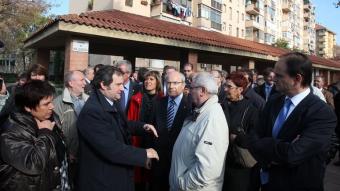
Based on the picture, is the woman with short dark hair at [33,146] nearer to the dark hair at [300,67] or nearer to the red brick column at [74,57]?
the dark hair at [300,67]

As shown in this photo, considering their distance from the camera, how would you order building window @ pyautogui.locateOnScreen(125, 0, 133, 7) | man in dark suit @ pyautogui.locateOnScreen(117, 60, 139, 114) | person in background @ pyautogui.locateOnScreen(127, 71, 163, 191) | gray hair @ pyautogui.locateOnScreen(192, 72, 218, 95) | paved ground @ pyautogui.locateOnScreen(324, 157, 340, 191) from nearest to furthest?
gray hair @ pyautogui.locateOnScreen(192, 72, 218, 95)
person in background @ pyautogui.locateOnScreen(127, 71, 163, 191)
man in dark suit @ pyautogui.locateOnScreen(117, 60, 139, 114)
paved ground @ pyautogui.locateOnScreen(324, 157, 340, 191)
building window @ pyautogui.locateOnScreen(125, 0, 133, 7)

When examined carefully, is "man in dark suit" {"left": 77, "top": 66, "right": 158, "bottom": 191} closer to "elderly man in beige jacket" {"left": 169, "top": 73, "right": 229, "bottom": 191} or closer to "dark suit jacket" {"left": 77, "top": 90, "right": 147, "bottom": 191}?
"dark suit jacket" {"left": 77, "top": 90, "right": 147, "bottom": 191}

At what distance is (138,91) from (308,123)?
3.67 metres

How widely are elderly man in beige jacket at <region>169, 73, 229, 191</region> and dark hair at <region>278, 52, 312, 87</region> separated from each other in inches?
33.5

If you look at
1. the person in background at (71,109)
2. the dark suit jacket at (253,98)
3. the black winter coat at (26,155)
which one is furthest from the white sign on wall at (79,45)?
the black winter coat at (26,155)

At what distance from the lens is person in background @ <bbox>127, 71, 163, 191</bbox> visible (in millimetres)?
5258

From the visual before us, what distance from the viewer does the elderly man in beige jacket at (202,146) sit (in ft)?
10.5

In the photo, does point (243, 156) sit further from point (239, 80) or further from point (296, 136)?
point (296, 136)

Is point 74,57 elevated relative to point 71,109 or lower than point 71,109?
elevated

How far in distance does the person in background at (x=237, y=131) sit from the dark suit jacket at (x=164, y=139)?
529mm

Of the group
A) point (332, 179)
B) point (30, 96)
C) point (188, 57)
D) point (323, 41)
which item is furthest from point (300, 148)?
point (323, 41)

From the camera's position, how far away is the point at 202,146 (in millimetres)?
3221

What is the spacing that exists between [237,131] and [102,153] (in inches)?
57.5

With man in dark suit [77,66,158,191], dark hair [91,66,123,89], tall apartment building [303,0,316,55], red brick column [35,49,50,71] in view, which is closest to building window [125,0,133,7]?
red brick column [35,49,50,71]
